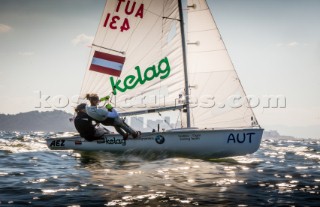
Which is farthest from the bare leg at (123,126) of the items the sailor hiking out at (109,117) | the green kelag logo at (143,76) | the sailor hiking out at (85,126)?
the green kelag logo at (143,76)

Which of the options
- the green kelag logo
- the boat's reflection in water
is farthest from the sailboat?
the boat's reflection in water

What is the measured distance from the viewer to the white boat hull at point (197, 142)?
43.1 feet

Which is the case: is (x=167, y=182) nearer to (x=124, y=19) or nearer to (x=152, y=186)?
(x=152, y=186)

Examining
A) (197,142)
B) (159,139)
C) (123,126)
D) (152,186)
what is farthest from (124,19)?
(152,186)

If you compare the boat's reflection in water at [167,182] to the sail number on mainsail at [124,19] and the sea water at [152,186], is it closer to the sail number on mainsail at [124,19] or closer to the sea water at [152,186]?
the sea water at [152,186]

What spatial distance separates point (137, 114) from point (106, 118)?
212cm

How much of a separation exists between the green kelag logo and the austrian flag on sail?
420 millimetres

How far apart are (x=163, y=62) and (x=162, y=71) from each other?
450 mm

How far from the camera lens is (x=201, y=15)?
49.1ft

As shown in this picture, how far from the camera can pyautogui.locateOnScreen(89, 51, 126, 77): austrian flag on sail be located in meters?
15.7

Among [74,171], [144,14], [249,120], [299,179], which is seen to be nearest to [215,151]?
[249,120]

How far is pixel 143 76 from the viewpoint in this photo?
15.5 meters

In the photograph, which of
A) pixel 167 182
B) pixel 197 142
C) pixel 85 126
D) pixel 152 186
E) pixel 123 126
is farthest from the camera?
pixel 85 126

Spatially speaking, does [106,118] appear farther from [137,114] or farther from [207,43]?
[207,43]
